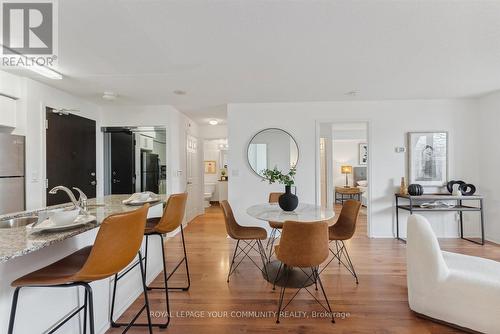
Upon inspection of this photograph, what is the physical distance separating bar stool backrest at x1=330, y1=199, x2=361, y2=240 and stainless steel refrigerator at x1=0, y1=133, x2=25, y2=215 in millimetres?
3651

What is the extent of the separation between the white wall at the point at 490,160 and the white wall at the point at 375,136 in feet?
0.30

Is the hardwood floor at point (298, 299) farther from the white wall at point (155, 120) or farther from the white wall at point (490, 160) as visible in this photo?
the white wall at point (155, 120)

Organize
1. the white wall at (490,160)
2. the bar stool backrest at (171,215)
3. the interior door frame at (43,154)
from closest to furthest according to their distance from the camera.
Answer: the bar stool backrest at (171,215)
the interior door frame at (43,154)
the white wall at (490,160)

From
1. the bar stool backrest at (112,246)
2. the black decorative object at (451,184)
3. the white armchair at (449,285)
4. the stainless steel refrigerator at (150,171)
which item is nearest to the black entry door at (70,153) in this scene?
the stainless steel refrigerator at (150,171)

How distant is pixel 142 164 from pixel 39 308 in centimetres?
336

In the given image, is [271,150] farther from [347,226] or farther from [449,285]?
[449,285]

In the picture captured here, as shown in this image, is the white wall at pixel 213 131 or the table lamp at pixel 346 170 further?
the table lamp at pixel 346 170

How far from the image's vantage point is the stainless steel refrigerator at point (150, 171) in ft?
14.4

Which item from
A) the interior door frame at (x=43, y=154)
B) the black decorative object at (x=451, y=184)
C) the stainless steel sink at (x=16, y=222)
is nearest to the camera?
the stainless steel sink at (x=16, y=222)

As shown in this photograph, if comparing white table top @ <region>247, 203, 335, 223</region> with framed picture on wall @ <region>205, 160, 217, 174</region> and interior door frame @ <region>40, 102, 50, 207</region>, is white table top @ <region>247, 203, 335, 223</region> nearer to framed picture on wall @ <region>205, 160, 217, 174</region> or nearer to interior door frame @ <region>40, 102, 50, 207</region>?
interior door frame @ <region>40, 102, 50, 207</region>

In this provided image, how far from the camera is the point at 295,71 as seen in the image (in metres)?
2.62

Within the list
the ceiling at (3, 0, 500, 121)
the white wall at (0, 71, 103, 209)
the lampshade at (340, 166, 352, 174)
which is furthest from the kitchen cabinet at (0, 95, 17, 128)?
the lampshade at (340, 166, 352, 174)

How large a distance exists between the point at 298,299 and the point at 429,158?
3.30 m

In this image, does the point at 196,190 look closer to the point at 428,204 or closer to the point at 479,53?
the point at 428,204
